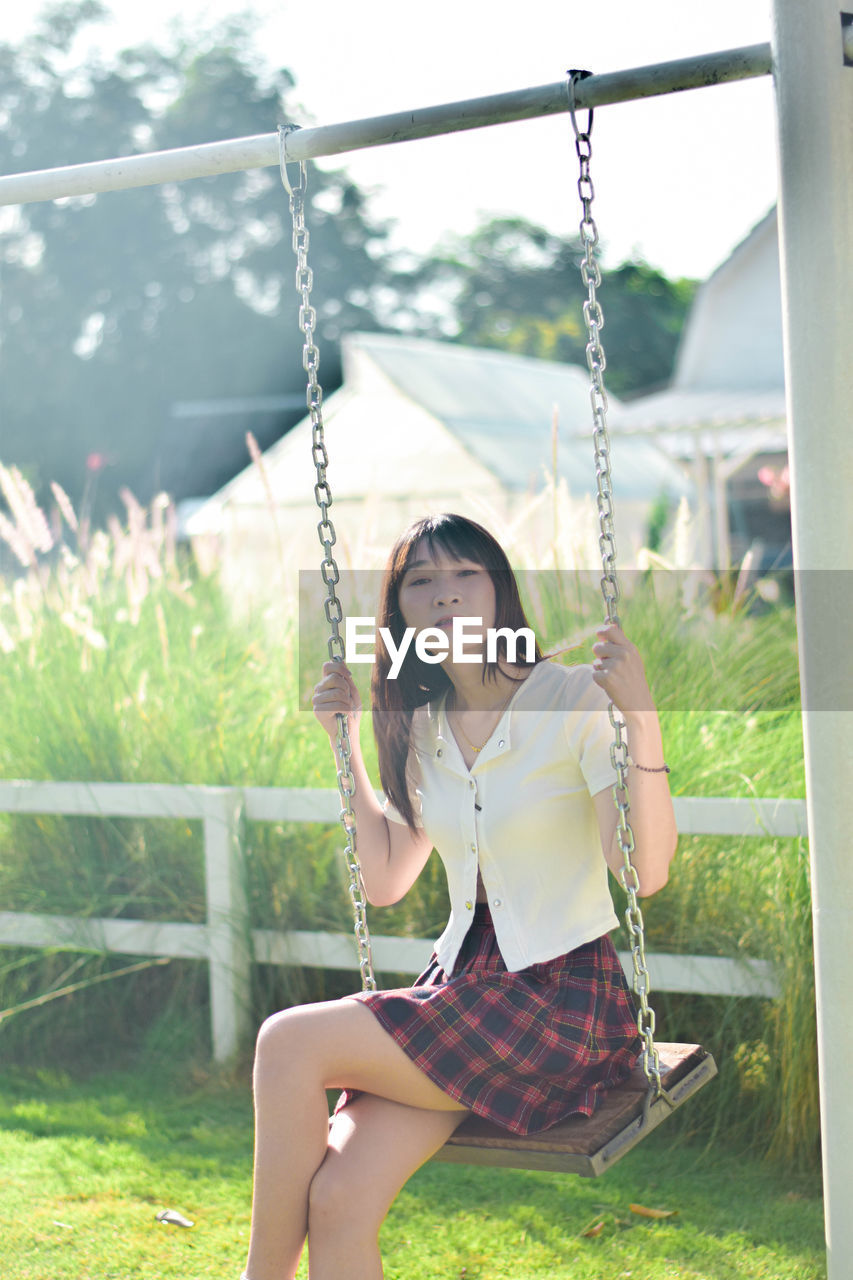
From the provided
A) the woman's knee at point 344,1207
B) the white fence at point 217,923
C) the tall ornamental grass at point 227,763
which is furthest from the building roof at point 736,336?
the woman's knee at point 344,1207

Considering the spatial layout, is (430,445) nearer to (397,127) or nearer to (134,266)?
(134,266)

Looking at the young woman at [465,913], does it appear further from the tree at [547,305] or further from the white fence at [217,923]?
the tree at [547,305]

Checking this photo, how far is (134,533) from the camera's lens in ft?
16.4

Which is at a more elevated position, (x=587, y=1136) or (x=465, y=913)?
(x=465, y=913)

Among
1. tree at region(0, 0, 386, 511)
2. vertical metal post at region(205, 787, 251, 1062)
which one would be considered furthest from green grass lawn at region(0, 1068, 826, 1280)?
tree at region(0, 0, 386, 511)

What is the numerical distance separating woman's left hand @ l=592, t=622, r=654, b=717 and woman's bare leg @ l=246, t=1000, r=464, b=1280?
2.20 ft

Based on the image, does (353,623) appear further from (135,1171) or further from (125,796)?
(135,1171)

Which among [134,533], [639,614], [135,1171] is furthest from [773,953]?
[134,533]

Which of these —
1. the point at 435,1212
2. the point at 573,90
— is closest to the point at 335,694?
the point at 573,90

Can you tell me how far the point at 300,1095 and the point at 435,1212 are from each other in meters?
1.30

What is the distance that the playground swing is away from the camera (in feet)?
7.06

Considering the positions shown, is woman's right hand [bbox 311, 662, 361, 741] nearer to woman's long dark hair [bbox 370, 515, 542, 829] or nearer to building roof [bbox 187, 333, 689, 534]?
woman's long dark hair [bbox 370, 515, 542, 829]

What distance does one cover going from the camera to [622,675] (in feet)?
7.51

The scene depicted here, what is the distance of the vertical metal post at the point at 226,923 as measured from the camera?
13.5ft
